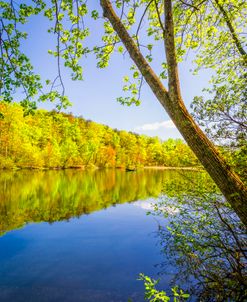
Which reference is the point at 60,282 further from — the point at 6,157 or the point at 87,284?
the point at 6,157

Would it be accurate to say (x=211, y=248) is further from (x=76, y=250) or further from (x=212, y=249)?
(x=76, y=250)

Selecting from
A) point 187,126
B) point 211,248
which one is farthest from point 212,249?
point 187,126

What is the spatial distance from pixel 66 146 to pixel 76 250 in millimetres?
42388

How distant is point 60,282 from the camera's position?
20.7ft

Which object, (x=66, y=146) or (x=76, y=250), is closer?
(x=76, y=250)

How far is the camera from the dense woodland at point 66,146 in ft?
18.7

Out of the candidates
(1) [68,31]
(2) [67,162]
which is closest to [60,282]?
(1) [68,31]

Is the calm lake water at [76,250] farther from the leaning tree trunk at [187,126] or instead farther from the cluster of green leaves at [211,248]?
the leaning tree trunk at [187,126]

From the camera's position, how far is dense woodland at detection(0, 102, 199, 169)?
5.71m

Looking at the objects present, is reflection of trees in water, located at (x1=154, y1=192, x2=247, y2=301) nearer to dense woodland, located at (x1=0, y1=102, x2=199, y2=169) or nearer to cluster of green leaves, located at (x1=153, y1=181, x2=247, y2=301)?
cluster of green leaves, located at (x1=153, y1=181, x2=247, y2=301)

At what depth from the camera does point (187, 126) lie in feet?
7.86

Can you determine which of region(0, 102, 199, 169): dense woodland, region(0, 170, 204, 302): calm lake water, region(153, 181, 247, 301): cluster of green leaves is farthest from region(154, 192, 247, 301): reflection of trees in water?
region(0, 102, 199, 169): dense woodland

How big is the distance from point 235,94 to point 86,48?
2956 mm

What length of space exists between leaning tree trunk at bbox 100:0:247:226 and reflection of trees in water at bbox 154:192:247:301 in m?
Answer: 1.73
